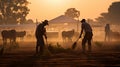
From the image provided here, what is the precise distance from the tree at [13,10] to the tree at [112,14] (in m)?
29.2

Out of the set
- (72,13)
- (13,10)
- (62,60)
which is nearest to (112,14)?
(72,13)

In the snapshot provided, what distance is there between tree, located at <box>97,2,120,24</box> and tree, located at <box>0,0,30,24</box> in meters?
29.2

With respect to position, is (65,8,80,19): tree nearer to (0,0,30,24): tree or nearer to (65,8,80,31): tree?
(65,8,80,31): tree

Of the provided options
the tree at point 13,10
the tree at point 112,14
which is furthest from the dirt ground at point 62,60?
the tree at point 112,14

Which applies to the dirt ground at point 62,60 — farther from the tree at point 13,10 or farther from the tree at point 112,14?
the tree at point 112,14

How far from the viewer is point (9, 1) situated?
87.2 m

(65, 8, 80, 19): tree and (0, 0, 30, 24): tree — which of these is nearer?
(0, 0, 30, 24): tree

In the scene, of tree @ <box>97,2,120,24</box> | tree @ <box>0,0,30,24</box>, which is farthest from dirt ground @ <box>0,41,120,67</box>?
tree @ <box>97,2,120,24</box>

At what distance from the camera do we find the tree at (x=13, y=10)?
85.6 m

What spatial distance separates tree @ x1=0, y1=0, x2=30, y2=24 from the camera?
8556cm

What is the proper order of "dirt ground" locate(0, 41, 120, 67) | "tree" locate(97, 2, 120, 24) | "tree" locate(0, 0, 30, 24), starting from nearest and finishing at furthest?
"dirt ground" locate(0, 41, 120, 67), "tree" locate(0, 0, 30, 24), "tree" locate(97, 2, 120, 24)

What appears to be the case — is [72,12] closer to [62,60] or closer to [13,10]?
[13,10]

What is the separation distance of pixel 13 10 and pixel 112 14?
36.1 meters

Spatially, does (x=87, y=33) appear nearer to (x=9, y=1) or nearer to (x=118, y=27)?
(x=118, y=27)
